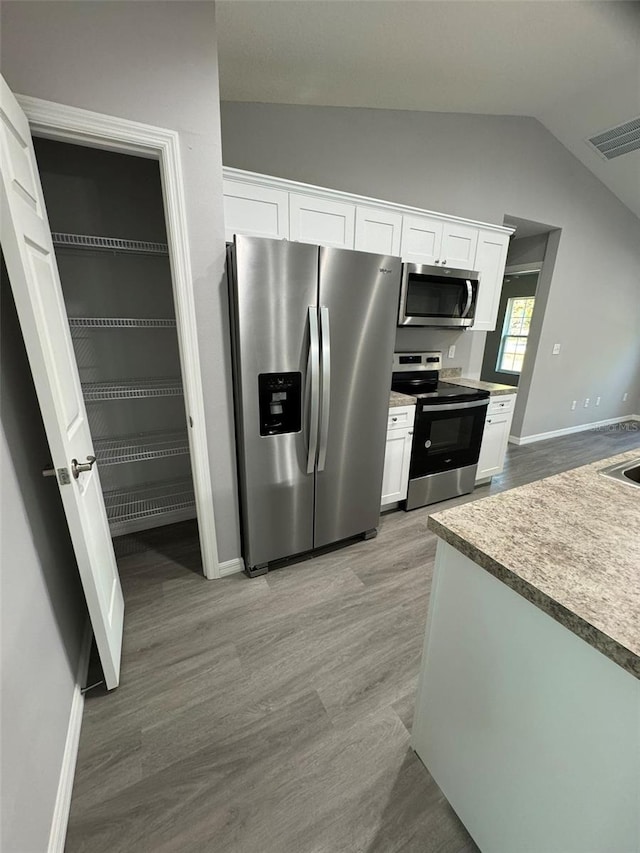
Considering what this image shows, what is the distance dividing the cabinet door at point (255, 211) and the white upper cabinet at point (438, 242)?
98 cm

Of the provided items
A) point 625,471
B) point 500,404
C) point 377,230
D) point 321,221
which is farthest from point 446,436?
point 321,221

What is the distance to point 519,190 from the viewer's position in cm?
347

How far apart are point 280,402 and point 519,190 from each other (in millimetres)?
3500

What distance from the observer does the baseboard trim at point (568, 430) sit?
4.62 m

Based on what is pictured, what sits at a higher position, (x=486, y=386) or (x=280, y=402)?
(x=280, y=402)

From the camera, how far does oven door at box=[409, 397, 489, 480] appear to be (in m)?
2.65

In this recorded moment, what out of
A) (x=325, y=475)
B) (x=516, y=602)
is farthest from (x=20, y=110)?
(x=516, y=602)

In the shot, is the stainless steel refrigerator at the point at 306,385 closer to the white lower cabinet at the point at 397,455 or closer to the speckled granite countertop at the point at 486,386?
the white lower cabinet at the point at 397,455

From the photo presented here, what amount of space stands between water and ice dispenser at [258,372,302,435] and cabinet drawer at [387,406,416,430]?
80 centimetres

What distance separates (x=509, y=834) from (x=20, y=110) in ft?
8.71

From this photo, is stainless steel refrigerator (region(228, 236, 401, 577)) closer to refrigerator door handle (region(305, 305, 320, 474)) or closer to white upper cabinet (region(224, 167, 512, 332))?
refrigerator door handle (region(305, 305, 320, 474))

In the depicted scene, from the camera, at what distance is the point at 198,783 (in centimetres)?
119

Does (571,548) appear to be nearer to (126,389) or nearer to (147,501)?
(126,389)

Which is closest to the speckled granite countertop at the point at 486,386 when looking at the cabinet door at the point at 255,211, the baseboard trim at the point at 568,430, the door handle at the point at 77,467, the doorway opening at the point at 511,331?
the baseboard trim at the point at 568,430
